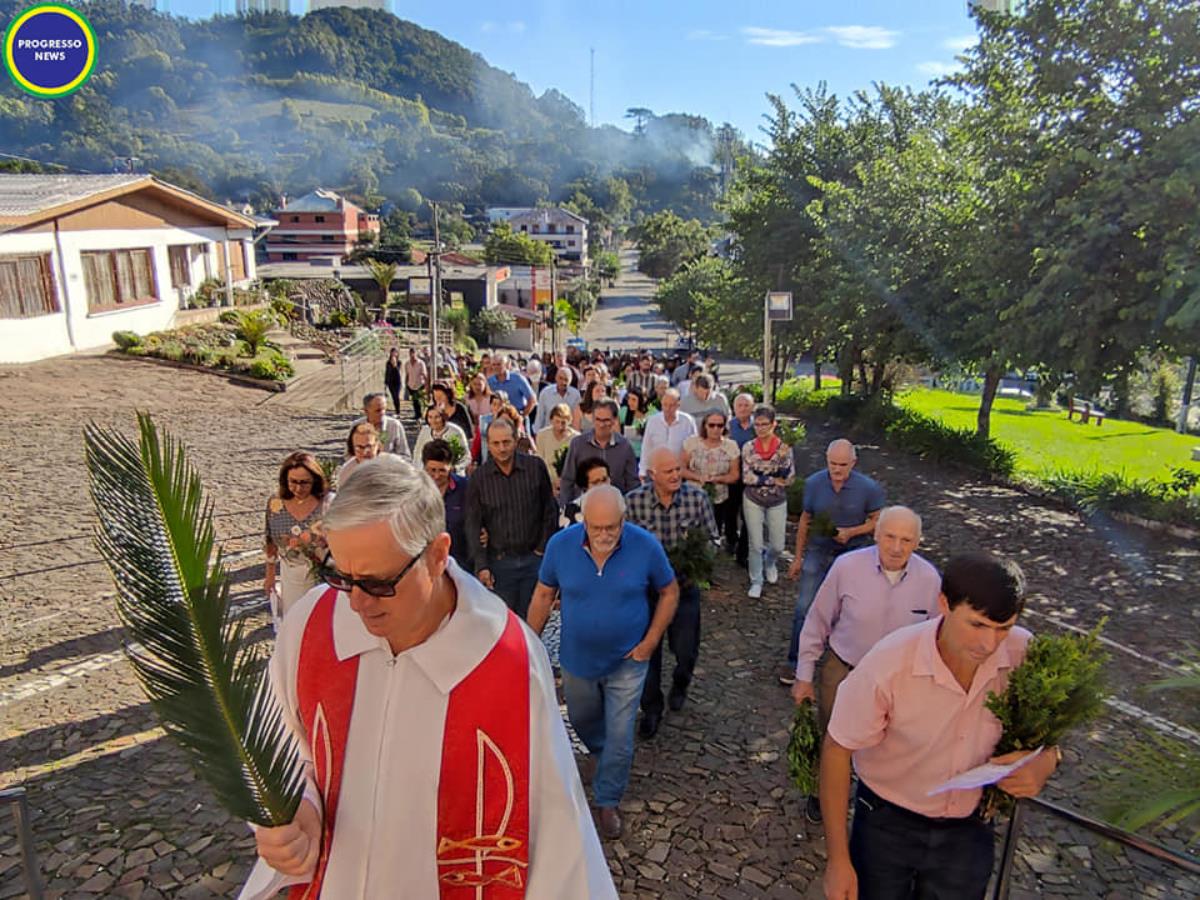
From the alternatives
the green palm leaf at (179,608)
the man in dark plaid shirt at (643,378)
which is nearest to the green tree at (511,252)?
the man in dark plaid shirt at (643,378)

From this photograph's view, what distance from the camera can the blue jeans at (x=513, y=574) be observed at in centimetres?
566

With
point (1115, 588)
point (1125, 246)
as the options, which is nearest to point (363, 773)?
point (1115, 588)

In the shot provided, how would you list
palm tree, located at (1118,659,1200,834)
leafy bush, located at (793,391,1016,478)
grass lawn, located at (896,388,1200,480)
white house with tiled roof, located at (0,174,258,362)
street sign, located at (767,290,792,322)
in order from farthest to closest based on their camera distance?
white house with tiled roof, located at (0,174,258,362) < grass lawn, located at (896,388,1200,480) < leafy bush, located at (793,391,1016,478) < street sign, located at (767,290,792,322) < palm tree, located at (1118,659,1200,834)

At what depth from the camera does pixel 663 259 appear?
4218 inches

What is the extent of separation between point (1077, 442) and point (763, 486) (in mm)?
22594

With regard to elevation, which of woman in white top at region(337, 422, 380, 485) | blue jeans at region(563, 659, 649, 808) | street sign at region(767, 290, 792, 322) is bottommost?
blue jeans at region(563, 659, 649, 808)

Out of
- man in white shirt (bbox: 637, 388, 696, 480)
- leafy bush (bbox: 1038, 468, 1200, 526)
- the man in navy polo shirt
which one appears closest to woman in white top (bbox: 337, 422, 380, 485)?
man in white shirt (bbox: 637, 388, 696, 480)

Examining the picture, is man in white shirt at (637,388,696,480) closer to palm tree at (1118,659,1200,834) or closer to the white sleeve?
palm tree at (1118,659,1200,834)

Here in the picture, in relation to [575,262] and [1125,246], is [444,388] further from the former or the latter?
[575,262]

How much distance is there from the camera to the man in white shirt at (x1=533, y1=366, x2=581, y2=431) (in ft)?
32.4

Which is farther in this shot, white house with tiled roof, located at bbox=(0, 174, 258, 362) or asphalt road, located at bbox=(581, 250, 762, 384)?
asphalt road, located at bbox=(581, 250, 762, 384)

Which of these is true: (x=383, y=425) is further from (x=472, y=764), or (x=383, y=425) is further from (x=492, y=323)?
(x=492, y=323)

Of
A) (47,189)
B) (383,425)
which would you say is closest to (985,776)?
(383,425)

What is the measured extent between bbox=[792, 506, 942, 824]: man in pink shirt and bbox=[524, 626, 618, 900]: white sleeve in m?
2.31
